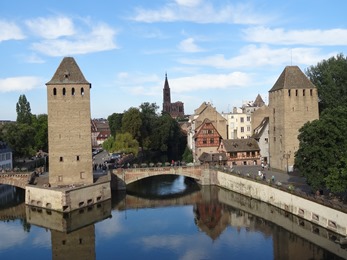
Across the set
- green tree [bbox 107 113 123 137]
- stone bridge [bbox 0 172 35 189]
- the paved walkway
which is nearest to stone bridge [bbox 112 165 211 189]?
the paved walkway

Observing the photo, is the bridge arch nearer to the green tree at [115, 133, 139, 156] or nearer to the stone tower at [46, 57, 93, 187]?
the stone tower at [46, 57, 93, 187]

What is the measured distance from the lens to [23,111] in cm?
8938

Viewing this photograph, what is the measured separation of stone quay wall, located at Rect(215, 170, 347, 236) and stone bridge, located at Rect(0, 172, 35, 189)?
76.4ft

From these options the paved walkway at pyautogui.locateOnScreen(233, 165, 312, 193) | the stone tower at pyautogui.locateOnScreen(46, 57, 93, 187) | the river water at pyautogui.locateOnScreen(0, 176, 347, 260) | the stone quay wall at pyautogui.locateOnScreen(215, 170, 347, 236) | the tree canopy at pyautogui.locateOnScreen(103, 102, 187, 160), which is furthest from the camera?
the tree canopy at pyautogui.locateOnScreen(103, 102, 187, 160)

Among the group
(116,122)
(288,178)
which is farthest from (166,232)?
(116,122)

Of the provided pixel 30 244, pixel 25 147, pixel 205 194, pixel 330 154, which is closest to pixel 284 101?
pixel 205 194

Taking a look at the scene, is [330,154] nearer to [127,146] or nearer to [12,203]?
[12,203]

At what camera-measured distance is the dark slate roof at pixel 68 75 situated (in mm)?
46094

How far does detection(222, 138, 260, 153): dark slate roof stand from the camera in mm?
66375

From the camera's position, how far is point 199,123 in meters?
79.8

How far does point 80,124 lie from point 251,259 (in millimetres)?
24612

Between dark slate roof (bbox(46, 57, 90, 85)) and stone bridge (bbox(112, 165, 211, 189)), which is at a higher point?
dark slate roof (bbox(46, 57, 90, 85))

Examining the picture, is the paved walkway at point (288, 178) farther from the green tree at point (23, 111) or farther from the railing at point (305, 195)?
the green tree at point (23, 111)

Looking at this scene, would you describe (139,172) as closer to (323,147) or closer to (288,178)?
(288,178)
